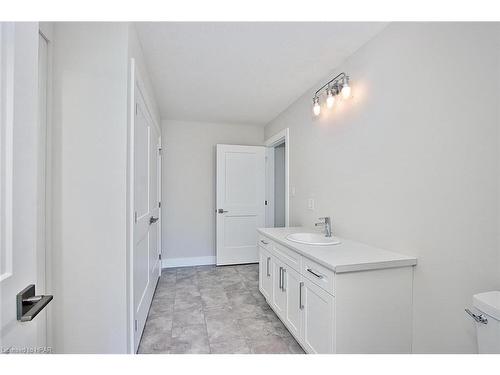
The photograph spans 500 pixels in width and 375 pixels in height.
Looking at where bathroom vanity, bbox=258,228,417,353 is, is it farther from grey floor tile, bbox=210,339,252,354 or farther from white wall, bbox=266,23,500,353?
grey floor tile, bbox=210,339,252,354

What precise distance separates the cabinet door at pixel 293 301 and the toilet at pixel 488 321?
963 millimetres

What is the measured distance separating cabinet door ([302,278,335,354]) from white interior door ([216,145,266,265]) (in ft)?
7.48

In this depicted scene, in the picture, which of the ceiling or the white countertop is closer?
the white countertop

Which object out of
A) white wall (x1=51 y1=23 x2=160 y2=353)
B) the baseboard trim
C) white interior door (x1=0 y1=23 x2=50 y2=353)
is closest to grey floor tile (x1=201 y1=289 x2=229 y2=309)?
the baseboard trim

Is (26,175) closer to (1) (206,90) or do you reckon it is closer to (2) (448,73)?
(2) (448,73)

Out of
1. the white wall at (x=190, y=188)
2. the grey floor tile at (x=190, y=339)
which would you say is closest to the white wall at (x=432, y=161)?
the grey floor tile at (x=190, y=339)

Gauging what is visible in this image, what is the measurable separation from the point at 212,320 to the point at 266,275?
0.66m

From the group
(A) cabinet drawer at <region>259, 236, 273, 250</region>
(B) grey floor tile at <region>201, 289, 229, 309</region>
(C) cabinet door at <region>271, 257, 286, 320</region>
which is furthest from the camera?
(B) grey floor tile at <region>201, 289, 229, 309</region>

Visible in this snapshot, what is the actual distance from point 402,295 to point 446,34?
1.49 meters

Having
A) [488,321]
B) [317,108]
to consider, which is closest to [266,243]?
[317,108]

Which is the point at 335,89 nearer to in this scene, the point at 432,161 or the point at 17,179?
the point at 432,161

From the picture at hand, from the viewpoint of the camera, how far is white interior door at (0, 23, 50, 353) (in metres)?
0.56

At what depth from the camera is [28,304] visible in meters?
0.61
